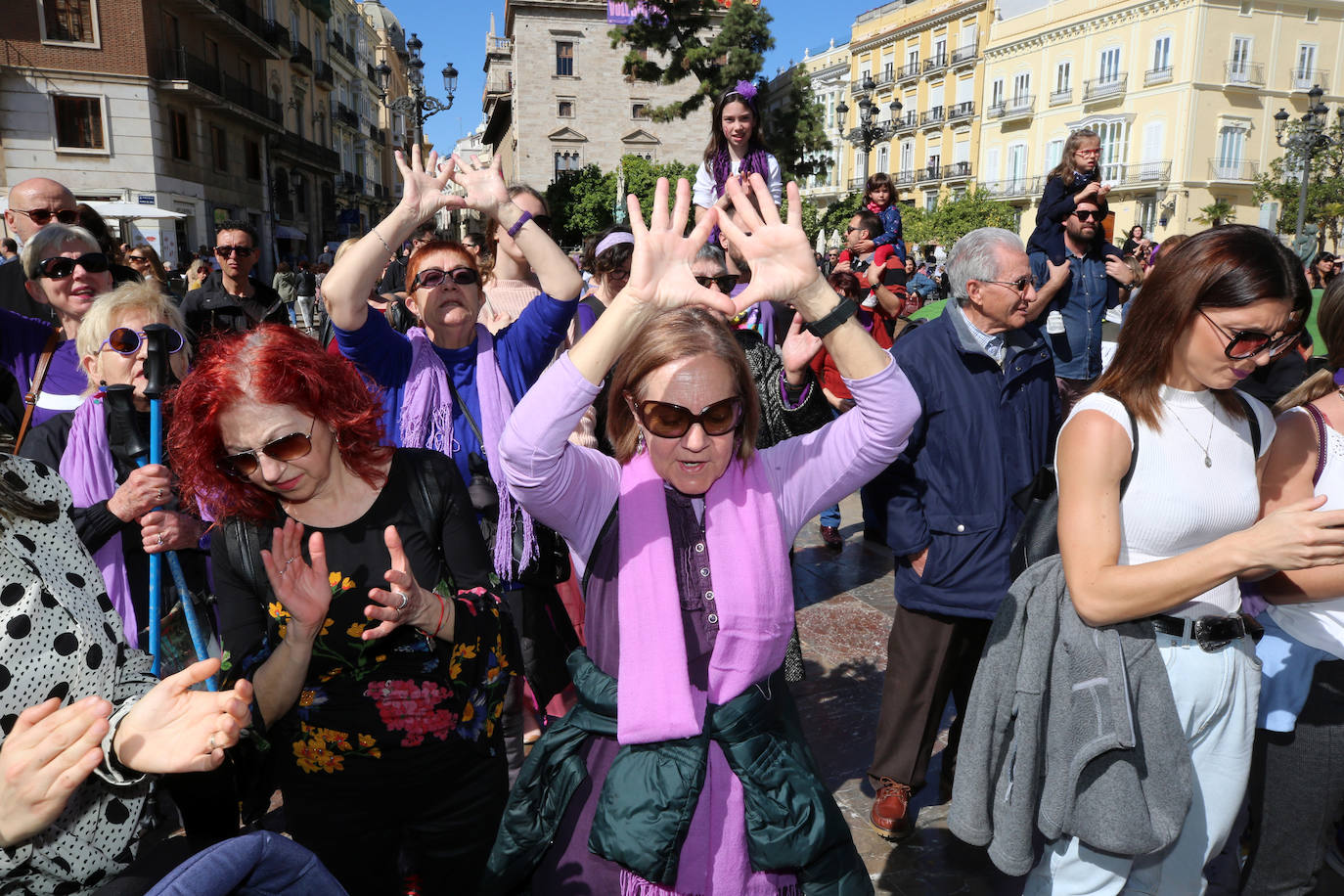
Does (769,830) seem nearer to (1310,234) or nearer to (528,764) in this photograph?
(528,764)

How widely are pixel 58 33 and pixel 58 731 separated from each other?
29.2 meters

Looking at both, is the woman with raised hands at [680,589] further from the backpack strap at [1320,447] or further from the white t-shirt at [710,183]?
the white t-shirt at [710,183]

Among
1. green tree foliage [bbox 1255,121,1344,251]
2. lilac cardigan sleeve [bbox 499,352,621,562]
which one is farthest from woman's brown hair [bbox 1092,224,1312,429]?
green tree foliage [bbox 1255,121,1344,251]

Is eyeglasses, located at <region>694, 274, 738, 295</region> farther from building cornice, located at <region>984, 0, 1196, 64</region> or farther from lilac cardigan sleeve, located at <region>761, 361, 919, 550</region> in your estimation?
building cornice, located at <region>984, 0, 1196, 64</region>

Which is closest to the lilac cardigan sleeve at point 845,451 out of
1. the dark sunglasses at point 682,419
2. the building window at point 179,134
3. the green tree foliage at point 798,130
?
the dark sunglasses at point 682,419

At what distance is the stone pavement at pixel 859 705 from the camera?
9.61 feet

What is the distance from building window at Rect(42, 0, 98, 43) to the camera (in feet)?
75.1

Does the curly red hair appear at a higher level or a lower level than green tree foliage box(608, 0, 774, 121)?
lower

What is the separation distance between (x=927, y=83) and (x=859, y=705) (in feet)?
178

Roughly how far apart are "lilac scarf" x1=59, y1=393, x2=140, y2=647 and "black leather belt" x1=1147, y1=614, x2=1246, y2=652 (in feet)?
9.86

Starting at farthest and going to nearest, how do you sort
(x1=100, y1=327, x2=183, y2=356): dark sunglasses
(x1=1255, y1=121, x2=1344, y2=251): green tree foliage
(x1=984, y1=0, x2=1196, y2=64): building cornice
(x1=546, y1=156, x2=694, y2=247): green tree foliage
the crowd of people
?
1. (x1=984, y1=0, x2=1196, y2=64): building cornice
2. (x1=546, y1=156, x2=694, y2=247): green tree foliage
3. (x1=1255, y1=121, x2=1344, y2=251): green tree foliage
4. (x1=100, y1=327, x2=183, y2=356): dark sunglasses
5. the crowd of people

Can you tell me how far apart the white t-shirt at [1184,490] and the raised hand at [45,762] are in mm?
2092

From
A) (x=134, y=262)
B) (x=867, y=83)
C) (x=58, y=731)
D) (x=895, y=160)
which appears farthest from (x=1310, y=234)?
(x=895, y=160)

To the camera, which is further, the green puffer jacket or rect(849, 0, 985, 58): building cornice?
rect(849, 0, 985, 58): building cornice
